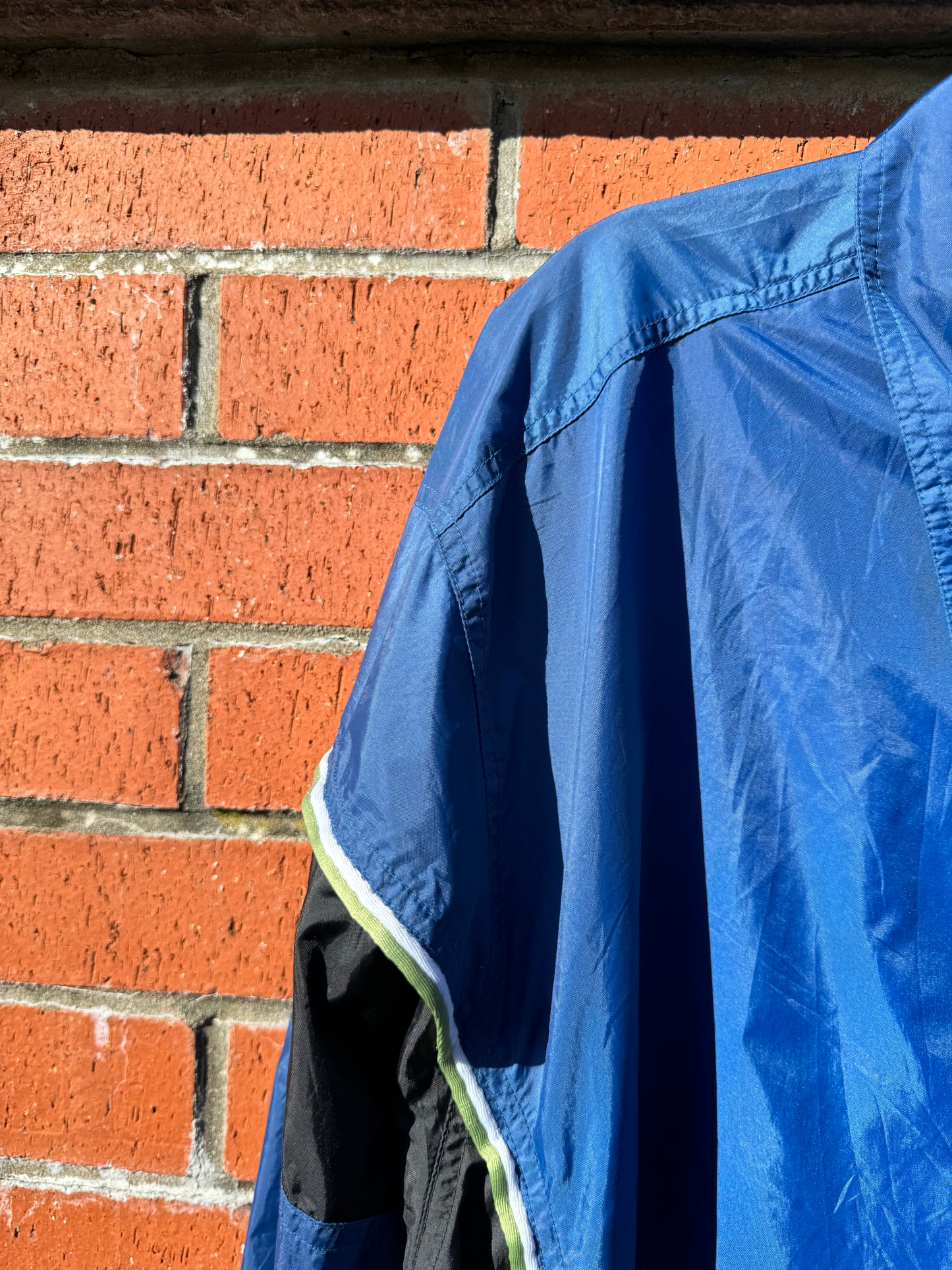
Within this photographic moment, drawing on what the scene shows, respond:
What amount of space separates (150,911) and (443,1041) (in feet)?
1.05

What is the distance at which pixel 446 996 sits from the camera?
382mm

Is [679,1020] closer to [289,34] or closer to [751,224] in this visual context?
[751,224]

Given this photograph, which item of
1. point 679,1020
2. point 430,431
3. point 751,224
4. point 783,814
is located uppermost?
point 751,224

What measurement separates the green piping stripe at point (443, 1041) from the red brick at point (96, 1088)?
31 centimetres

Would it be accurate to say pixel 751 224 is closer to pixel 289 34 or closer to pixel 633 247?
pixel 633 247

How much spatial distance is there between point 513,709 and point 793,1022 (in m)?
0.17

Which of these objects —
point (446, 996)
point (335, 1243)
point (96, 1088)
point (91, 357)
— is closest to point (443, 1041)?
point (446, 996)

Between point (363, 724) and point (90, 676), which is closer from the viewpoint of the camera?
point (363, 724)

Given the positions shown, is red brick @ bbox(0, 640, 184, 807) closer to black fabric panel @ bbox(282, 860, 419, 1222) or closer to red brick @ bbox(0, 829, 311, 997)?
A: red brick @ bbox(0, 829, 311, 997)

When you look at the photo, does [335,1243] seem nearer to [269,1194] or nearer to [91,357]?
[269,1194]

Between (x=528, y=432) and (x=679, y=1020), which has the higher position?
(x=528, y=432)

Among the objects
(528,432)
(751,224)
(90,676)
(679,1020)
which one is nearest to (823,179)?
(751,224)

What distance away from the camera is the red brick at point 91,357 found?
614 millimetres

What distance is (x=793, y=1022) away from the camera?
381 millimetres
